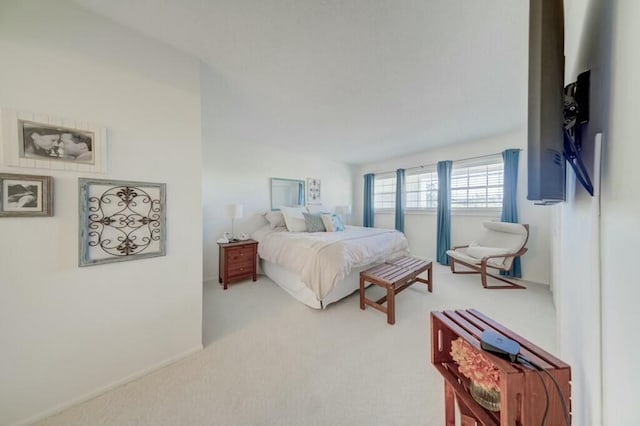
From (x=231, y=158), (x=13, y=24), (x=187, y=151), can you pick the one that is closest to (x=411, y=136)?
(x=231, y=158)

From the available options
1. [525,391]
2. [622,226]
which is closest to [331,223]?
[525,391]

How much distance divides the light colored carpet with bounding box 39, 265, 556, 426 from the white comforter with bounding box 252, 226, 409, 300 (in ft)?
1.30

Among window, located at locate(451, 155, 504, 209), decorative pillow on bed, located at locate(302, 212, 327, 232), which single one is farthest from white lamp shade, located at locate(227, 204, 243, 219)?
window, located at locate(451, 155, 504, 209)

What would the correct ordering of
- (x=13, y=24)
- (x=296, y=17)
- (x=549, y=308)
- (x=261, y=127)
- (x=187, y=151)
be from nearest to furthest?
(x=13, y=24)
(x=296, y=17)
(x=187, y=151)
(x=549, y=308)
(x=261, y=127)

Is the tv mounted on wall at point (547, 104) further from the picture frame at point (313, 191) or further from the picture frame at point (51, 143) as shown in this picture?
the picture frame at point (313, 191)

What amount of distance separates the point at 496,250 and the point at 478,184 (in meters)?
1.24

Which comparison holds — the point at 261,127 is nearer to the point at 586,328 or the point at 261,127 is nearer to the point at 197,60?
the point at 197,60

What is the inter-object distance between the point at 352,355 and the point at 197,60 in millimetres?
2647

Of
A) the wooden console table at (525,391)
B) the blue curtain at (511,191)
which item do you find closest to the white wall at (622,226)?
the wooden console table at (525,391)

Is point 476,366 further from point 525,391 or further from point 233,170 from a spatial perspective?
point 233,170

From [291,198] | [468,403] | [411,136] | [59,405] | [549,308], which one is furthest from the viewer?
[291,198]

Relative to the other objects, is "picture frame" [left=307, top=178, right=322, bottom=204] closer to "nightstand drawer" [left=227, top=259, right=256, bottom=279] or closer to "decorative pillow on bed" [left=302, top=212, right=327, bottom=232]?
"decorative pillow on bed" [left=302, top=212, right=327, bottom=232]

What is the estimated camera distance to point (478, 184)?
3.70 metres

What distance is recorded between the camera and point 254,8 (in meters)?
1.26
